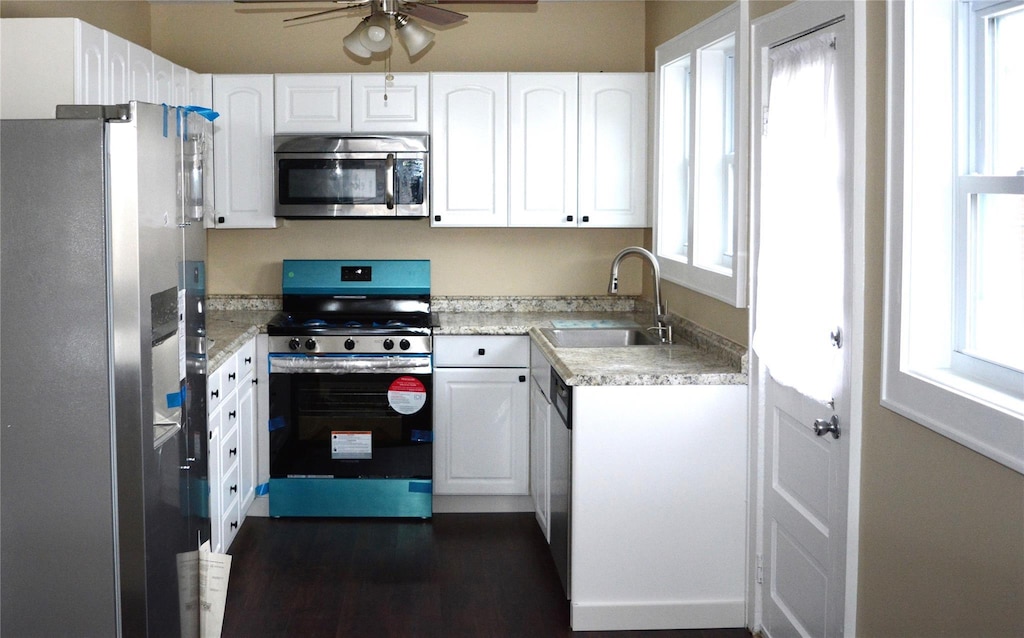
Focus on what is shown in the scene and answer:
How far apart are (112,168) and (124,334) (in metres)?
0.40

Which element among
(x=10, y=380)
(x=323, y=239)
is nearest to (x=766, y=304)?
(x=10, y=380)

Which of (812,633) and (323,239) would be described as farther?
(323,239)

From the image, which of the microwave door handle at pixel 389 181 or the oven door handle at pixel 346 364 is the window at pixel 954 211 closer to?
the oven door handle at pixel 346 364

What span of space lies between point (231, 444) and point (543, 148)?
1.98m

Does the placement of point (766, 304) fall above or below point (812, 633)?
above

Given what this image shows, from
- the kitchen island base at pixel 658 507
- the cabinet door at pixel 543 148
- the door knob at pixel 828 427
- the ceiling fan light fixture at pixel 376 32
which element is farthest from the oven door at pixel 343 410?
the door knob at pixel 828 427

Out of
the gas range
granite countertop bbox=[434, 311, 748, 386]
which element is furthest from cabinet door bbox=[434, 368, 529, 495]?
the gas range

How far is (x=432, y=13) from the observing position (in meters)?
3.38

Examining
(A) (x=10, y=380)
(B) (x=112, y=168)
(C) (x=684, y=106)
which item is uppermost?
(C) (x=684, y=106)

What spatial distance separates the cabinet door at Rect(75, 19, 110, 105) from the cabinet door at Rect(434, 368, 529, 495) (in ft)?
6.38

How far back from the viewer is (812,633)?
307 cm

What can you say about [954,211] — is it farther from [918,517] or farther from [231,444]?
[231,444]

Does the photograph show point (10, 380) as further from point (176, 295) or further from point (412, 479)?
point (412, 479)

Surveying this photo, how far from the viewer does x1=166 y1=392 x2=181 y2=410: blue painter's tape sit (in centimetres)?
279
